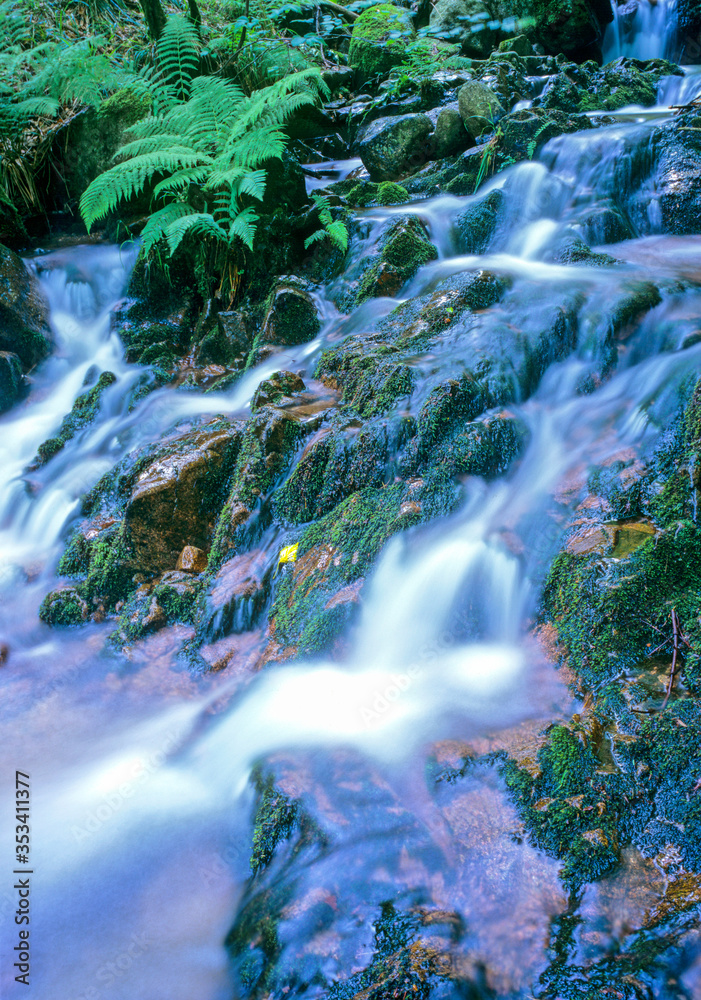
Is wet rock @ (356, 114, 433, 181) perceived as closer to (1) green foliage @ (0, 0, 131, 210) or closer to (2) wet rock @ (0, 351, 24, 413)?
(1) green foliage @ (0, 0, 131, 210)

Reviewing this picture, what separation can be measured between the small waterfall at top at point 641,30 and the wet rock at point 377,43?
400 cm

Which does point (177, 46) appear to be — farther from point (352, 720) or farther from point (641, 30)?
point (641, 30)

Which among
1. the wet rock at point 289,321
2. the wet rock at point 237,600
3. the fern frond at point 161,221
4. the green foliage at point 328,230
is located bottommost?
the wet rock at point 237,600

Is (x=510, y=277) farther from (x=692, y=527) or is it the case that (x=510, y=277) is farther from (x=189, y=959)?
(x=189, y=959)

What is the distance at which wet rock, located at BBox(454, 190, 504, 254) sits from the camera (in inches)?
226

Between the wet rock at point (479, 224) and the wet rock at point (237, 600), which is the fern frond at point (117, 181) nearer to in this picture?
the wet rock at point (479, 224)

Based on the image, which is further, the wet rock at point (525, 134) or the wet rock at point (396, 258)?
the wet rock at point (525, 134)

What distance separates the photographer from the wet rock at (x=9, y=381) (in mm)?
6000

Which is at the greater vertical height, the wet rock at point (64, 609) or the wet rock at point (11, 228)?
the wet rock at point (11, 228)

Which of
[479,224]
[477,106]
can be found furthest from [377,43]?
[479,224]

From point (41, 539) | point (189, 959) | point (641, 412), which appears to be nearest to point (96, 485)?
point (41, 539)

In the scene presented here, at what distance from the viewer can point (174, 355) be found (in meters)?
5.91

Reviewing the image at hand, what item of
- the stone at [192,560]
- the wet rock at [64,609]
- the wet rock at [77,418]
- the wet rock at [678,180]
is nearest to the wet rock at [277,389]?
the stone at [192,560]

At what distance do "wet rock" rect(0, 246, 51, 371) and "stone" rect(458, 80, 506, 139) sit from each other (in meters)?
5.08
